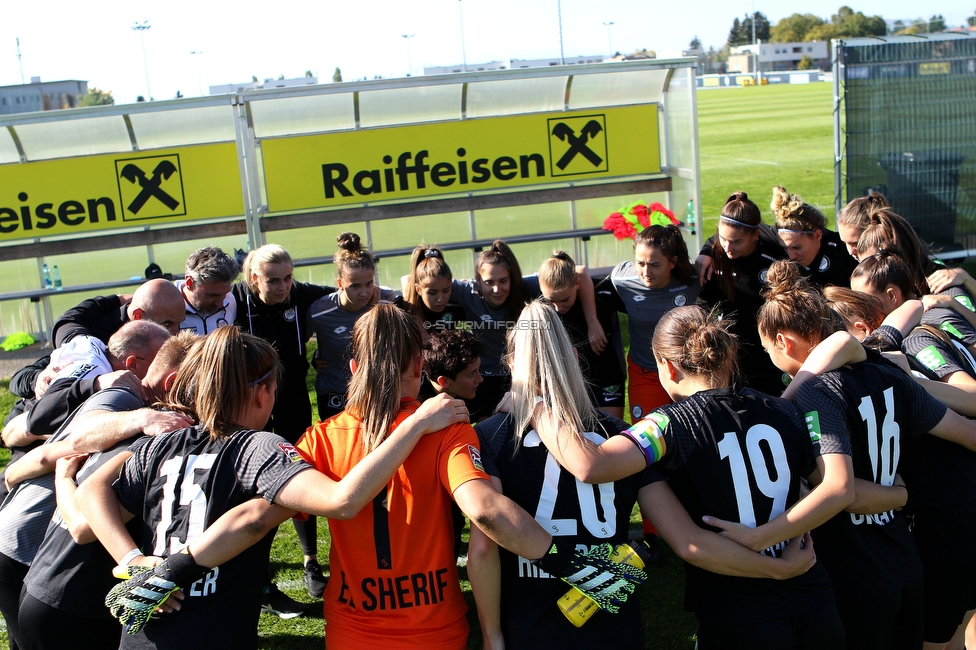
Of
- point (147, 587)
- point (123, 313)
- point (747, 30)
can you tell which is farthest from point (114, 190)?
point (747, 30)

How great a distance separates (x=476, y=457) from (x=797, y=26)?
126 metres

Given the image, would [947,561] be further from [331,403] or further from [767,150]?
[767,150]

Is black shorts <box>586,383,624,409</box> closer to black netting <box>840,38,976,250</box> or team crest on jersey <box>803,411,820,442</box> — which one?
team crest on jersey <box>803,411,820,442</box>

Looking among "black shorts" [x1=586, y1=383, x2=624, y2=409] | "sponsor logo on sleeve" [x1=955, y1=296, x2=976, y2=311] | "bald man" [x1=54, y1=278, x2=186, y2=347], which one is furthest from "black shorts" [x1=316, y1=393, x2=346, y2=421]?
"sponsor logo on sleeve" [x1=955, y1=296, x2=976, y2=311]

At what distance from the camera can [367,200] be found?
887 centimetres

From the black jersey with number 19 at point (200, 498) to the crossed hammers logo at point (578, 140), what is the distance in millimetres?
7154

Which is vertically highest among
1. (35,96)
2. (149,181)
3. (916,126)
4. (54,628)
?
(35,96)

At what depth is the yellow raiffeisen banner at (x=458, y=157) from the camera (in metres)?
8.73

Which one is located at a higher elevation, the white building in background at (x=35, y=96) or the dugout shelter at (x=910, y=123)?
the white building in background at (x=35, y=96)

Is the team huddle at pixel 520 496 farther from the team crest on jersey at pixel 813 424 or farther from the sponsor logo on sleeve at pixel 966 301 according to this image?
the sponsor logo on sleeve at pixel 966 301

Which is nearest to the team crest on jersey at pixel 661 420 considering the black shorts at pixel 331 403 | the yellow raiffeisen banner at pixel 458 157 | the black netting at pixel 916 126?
the black shorts at pixel 331 403

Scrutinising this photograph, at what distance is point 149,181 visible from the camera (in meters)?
8.60

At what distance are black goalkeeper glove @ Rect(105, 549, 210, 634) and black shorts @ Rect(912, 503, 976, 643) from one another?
2.75 meters

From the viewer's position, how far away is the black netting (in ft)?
31.9
